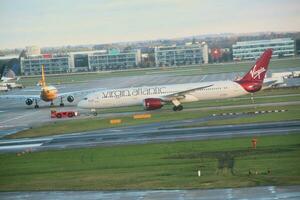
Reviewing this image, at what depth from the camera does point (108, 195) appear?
3127 cm

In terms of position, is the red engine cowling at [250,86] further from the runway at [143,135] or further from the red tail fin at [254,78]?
the runway at [143,135]

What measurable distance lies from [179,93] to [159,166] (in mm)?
34073

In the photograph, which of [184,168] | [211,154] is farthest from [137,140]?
[184,168]

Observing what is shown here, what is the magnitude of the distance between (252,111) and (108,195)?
3531 cm

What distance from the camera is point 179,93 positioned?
71.4m

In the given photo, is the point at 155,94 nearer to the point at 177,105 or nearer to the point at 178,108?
the point at 177,105

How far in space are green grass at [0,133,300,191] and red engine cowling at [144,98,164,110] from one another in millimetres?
24329

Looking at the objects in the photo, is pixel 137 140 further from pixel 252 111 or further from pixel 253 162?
pixel 252 111

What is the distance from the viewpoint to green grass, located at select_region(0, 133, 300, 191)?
109ft

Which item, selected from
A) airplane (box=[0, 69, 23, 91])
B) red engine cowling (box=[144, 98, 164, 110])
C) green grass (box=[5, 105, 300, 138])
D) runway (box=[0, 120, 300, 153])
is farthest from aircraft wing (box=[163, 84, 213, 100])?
airplane (box=[0, 69, 23, 91])

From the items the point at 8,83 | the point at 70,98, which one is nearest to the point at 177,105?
the point at 70,98

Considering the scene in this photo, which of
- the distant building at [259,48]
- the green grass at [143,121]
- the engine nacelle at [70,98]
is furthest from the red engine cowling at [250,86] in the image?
the distant building at [259,48]

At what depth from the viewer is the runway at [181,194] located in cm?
2905

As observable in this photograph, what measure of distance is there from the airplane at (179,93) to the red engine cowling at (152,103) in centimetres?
40
